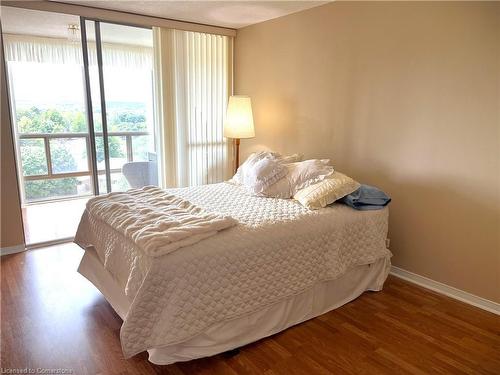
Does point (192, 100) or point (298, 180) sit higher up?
point (192, 100)

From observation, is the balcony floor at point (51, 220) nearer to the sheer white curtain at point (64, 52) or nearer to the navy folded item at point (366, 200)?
the sheer white curtain at point (64, 52)

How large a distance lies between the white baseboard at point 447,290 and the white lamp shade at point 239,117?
6.58 feet

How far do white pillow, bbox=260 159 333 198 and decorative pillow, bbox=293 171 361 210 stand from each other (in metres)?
0.10

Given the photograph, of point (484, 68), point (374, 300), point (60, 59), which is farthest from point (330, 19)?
point (60, 59)

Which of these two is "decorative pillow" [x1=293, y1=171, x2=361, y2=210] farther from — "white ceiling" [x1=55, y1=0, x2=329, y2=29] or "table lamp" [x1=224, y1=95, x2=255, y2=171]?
"white ceiling" [x1=55, y1=0, x2=329, y2=29]

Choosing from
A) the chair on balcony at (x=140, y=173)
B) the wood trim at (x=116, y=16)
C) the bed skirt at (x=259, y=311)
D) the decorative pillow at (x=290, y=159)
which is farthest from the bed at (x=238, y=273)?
the wood trim at (x=116, y=16)

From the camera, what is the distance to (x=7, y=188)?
128 inches

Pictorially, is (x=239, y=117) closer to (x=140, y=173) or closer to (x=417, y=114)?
(x=140, y=173)

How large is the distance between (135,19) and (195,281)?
3039 mm

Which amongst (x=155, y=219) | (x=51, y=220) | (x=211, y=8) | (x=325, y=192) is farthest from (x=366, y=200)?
(x=51, y=220)

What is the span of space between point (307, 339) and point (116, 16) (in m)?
3.47

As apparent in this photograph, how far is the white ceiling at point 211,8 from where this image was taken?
3.23m

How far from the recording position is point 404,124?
279cm

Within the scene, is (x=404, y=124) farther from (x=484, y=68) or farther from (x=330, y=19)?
(x=330, y=19)
